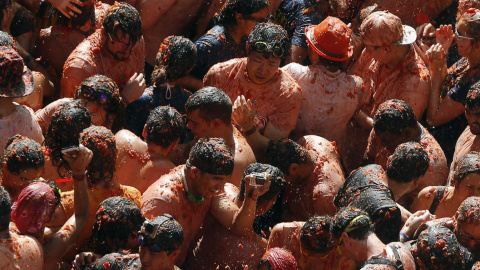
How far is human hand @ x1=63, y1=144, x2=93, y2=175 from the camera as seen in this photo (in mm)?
8195

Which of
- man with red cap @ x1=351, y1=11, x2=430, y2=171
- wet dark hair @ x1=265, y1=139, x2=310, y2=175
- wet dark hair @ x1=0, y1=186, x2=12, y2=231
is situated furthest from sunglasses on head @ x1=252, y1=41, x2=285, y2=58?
wet dark hair @ x1=0, y1=186, x2=12, y2=231

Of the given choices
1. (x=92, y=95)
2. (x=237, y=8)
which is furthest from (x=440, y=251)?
(x=237, y=8)

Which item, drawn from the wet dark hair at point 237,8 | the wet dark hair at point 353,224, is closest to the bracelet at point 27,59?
the wet dark hair at point 237,8

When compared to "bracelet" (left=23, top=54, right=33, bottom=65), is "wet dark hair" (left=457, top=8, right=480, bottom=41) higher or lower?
higher

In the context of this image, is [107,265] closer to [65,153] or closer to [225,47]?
[65,153]

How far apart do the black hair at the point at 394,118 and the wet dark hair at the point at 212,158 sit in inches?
74.1

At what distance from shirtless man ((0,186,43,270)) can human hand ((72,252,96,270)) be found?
24cm

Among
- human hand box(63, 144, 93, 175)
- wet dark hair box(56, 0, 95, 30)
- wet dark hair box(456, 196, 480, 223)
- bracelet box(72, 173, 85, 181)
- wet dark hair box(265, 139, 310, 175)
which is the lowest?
wet dark hair box(265, 139, 310, 175)

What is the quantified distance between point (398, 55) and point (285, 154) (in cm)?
197

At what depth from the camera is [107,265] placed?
7801mm

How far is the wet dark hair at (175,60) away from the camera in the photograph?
10.3 meters

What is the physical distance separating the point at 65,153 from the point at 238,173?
2040mm

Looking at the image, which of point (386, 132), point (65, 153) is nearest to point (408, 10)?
point (386, 132)

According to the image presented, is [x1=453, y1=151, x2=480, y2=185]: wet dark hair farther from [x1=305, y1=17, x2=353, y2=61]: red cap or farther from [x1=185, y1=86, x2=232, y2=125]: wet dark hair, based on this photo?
[x1=185, y1=86, x2=232, y2=125]: wet dark hair
